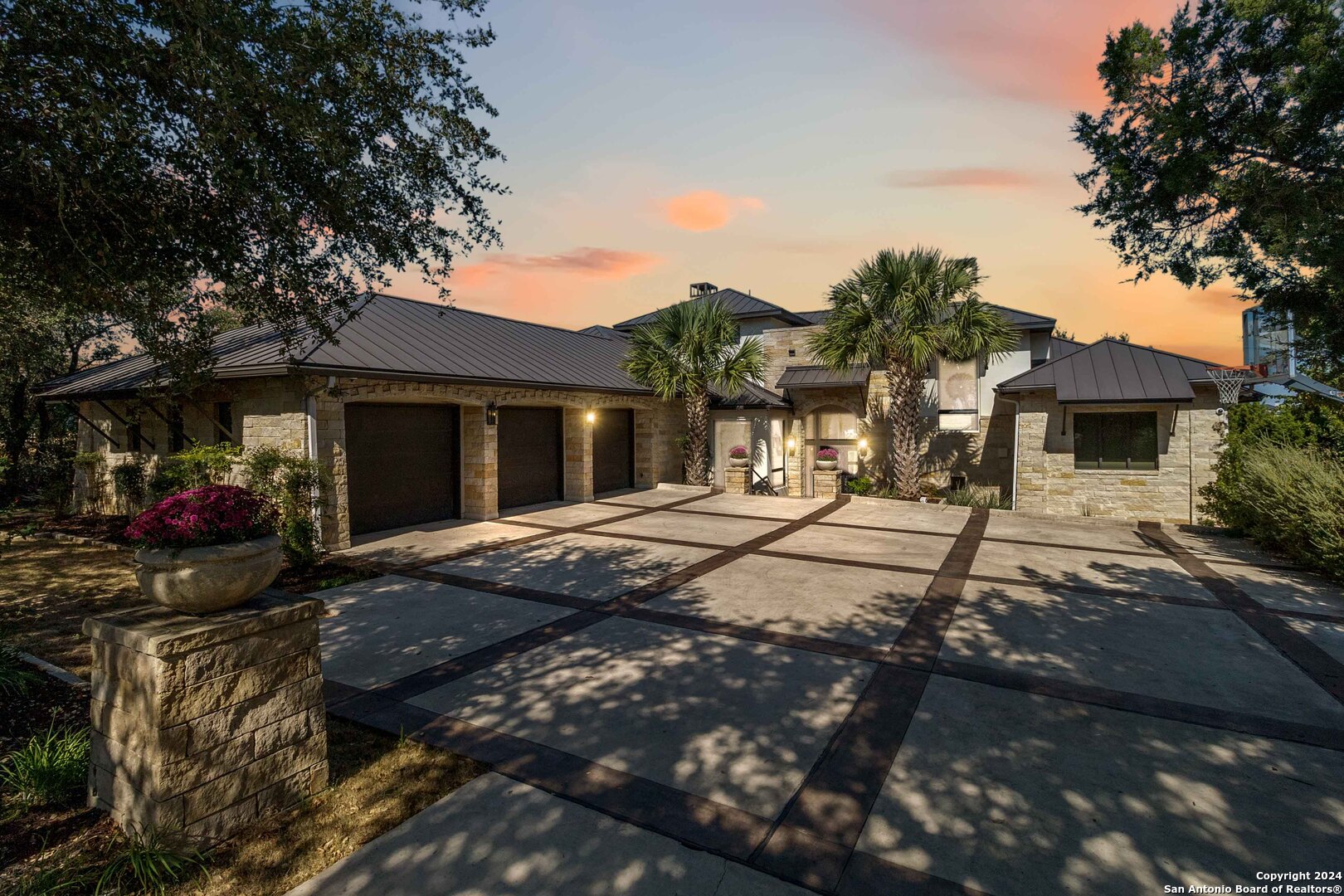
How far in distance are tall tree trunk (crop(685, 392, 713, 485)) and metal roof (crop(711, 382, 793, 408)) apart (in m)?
0.76

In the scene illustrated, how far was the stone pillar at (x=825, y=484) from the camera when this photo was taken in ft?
59.2

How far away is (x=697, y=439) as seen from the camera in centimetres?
1897

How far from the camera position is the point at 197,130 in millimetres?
A: 5559

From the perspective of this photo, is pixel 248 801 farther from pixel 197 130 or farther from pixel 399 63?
pixel 399 63

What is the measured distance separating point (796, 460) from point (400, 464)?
12.3m

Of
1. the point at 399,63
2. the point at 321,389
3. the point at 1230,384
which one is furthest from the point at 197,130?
the point at 1230,384

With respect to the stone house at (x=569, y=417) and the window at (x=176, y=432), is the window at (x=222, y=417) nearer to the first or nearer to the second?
the stone house at (x=569, y=417)

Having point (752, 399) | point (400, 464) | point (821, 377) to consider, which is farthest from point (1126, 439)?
point (400, 464)

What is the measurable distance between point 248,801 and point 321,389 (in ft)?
27.2

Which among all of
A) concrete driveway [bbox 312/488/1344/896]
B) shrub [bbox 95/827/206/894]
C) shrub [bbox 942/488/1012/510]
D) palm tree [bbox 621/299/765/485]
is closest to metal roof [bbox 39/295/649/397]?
palm tree [bbox 621/299/765/485]

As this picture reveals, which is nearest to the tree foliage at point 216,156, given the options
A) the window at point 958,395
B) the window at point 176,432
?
the window at point 176,432

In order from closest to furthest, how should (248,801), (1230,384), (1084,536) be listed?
1. (248,801)
2. (1084,536)
3. (1230,384)

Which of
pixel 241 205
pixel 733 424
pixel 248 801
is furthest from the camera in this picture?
pixel 733 424

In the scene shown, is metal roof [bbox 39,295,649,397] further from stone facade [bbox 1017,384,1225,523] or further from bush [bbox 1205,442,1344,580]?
bush [bbox 1205,442,1344,580]
